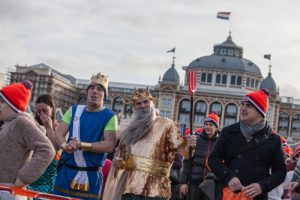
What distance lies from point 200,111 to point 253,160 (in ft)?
255

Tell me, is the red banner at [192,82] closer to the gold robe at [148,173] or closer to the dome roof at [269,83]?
the gold robe at [148,173]

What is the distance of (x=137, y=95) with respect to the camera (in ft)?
21.5

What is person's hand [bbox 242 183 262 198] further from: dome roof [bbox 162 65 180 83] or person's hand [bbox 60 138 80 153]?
dome roof [bbox 162 65 180 83]

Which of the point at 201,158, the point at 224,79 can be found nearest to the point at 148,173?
the point at 201,158

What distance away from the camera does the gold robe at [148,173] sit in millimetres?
6202

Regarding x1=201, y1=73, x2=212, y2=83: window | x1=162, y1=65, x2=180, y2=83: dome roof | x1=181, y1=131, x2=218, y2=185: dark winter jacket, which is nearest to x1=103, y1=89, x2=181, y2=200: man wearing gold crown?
x1=181, y1=131, x2=218, y2=185: dark winter jacket

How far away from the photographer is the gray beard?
6355mm

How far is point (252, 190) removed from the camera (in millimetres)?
5301

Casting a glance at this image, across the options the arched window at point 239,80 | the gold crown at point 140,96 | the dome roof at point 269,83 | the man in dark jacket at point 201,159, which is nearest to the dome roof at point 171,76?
the arched window at point 239,80

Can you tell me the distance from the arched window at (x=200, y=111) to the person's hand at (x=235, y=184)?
77350 millimetres

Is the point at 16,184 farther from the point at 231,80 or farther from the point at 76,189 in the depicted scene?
the point at 231,80

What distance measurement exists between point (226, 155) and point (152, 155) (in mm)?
913

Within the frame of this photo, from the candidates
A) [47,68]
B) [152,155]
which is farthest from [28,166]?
[47,68]

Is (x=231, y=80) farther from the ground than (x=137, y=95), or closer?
farther from the ground
